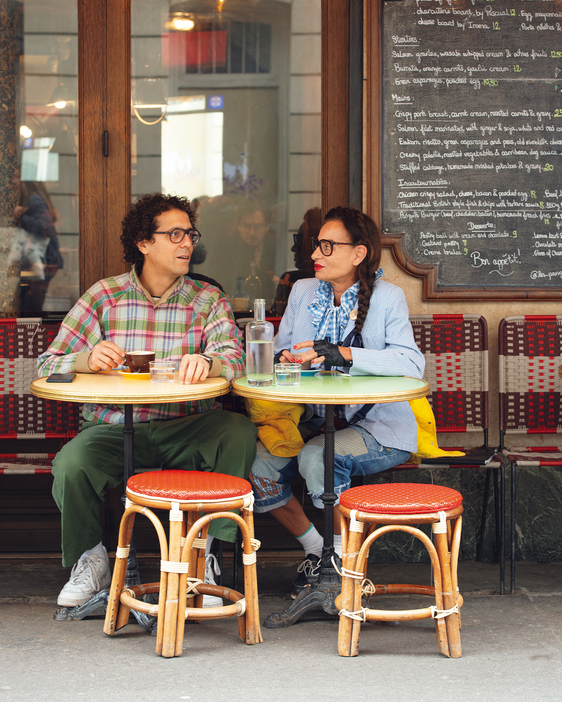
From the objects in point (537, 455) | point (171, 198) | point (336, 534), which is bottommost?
point (336, 534)

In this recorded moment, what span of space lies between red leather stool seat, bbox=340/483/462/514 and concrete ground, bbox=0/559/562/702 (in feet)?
1.66

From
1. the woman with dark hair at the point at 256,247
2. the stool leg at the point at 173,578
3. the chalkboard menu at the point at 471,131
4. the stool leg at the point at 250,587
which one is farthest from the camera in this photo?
the woman with dark hair at the point at 256,247

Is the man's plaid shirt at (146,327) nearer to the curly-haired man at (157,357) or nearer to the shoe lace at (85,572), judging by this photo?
the curly-haired man at (157,357)

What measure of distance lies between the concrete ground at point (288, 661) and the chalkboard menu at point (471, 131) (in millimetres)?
1660

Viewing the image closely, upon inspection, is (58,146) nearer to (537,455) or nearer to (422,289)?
(422,289)

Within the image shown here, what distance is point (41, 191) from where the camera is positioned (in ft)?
12.3

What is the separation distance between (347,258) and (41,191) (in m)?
1.60

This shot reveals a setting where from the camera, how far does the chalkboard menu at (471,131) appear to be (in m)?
3.68

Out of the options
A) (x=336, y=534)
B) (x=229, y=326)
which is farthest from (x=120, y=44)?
(x=336, y=534)

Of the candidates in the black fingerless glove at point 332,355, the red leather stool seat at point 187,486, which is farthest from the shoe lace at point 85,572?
the black fingerless glove at point 332,355

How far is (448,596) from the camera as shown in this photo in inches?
97.8

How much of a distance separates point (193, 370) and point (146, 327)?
1.81 feet

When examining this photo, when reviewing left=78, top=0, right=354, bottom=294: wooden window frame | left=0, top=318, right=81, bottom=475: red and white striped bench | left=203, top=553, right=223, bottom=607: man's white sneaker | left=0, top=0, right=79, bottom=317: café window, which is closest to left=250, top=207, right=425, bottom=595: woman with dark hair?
left=203, top=553, right=223, bottom=607: man's white sneaker

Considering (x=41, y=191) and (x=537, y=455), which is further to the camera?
(x=41, y=191)
